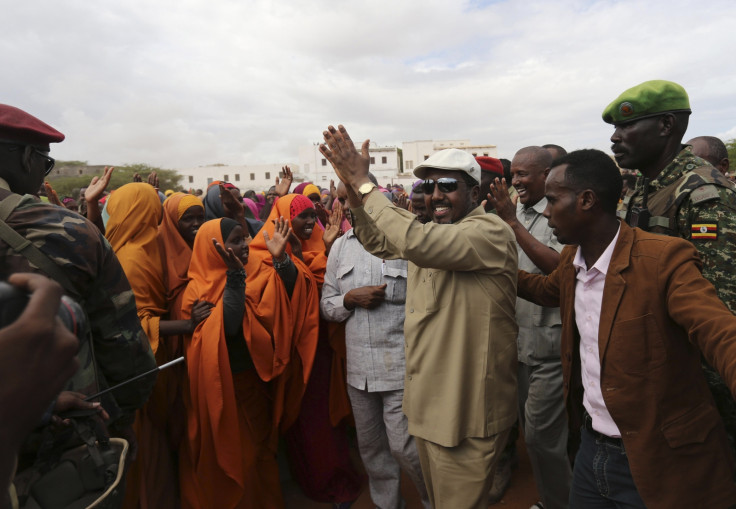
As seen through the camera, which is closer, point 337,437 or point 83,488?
point 83,488

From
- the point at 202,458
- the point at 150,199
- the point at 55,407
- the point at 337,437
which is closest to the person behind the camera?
the point at 55,407

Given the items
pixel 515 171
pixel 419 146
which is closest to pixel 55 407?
pixel 515 171

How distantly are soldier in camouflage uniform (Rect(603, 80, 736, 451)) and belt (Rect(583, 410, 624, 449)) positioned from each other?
685 mm

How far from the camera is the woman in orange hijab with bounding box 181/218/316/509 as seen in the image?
308 cm

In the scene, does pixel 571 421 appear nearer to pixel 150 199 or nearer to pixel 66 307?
pixel 66 307

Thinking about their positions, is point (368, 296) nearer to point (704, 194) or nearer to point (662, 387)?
point (662, 387)

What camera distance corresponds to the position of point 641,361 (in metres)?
1.83

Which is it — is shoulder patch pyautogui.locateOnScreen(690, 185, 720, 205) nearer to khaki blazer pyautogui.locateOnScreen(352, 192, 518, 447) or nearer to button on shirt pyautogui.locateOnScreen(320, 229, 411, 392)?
khaki blazer pyautogui.locateOnScreen(352, 192, 518, 447)

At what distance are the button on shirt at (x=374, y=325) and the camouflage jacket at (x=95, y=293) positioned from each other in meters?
1.38

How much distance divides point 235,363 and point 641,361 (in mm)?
2512

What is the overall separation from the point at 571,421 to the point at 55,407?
221 cm

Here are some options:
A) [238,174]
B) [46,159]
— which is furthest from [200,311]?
[238,174]

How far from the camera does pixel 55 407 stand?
1.56 meters

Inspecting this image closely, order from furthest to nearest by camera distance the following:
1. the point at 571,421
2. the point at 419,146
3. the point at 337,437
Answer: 1. the point at 419,146
2. the point at 337,437
3. the point at 571,421
